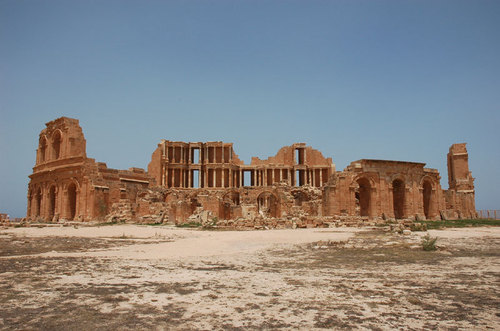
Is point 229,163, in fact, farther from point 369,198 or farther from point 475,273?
point 475,273

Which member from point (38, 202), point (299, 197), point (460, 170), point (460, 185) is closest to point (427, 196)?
point (460, 185)

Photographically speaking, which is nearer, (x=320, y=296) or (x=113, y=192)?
(x=320, y=296)

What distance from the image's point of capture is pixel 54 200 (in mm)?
32906

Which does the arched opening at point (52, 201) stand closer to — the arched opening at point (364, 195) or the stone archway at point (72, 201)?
the stone archway at point (72, 201)

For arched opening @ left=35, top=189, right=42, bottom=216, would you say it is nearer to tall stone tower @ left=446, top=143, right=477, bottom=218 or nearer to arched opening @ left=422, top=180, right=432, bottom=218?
arched opening @ left=422, top=180, right=432, bottom=218

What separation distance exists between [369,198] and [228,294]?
84.4ft

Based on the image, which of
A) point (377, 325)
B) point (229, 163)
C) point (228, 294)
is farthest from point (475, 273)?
point (229, 163)

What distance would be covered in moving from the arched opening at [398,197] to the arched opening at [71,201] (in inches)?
1027

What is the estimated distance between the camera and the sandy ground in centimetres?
358

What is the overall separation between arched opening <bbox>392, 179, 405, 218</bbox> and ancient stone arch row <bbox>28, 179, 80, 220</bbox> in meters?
25.1

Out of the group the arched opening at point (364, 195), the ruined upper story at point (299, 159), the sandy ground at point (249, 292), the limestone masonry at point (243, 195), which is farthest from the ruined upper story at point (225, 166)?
the sandy ground at point (249, 292)

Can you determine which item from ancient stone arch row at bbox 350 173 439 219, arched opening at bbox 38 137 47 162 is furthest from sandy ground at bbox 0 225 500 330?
arched opening at bbox 38 137 47 162

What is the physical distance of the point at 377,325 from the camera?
3.46m

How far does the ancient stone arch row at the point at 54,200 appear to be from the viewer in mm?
29859
